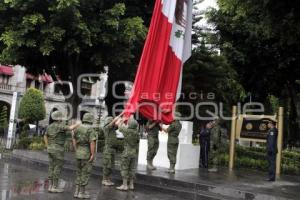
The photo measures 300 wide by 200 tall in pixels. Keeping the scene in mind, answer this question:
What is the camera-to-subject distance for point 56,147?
10.7 m

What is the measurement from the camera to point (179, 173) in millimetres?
13547

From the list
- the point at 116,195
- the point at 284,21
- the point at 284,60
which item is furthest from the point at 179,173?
the point at 284,60

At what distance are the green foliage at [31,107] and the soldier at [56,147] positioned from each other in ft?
100

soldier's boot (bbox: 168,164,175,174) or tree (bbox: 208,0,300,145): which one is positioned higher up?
tree (bbox: 208,0,300,145)

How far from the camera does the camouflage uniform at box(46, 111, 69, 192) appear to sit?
10.6 metres

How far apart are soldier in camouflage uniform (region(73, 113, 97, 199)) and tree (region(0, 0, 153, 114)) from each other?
748 cm

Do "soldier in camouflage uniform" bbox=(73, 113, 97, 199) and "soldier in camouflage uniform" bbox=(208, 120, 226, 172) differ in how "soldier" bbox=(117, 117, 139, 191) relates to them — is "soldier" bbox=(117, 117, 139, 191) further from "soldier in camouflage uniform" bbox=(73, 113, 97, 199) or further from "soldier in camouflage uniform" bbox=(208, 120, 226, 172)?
"soldier in camouflage uniform" bbox=(208, 120, 226, 172)

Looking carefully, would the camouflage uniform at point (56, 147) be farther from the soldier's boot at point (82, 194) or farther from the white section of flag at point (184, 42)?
the white section of flag at point (184, 42)

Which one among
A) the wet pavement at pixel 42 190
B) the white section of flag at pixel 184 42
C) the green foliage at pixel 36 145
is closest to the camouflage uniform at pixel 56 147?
the wet pavement at pixel 42 190

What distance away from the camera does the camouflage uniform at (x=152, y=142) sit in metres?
13.6

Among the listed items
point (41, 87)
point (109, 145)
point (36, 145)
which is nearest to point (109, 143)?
point (109, 145)

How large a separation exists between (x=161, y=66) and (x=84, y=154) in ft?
17.0

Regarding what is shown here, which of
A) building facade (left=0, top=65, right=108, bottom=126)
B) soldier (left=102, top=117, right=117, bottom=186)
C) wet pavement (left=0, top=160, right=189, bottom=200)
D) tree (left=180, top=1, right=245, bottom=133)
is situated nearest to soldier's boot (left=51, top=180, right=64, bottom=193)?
wet pavement (left=0, top=160, right=189, bottom=200)

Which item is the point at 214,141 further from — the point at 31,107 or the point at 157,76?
the point at 31,107
